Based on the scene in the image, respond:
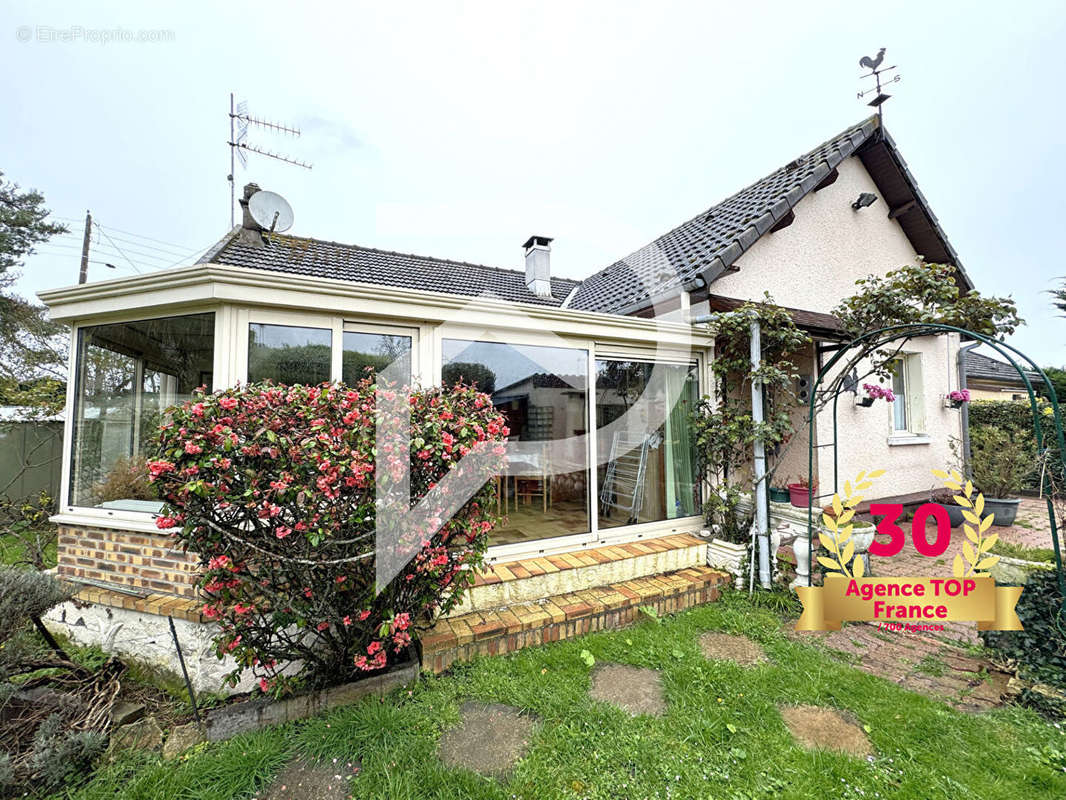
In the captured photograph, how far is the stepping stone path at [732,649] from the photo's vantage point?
12.3 ft

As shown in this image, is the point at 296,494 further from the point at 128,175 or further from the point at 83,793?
the point at 128,175

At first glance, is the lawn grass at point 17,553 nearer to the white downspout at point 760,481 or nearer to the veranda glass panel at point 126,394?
the veranda glass panel at point 126,394

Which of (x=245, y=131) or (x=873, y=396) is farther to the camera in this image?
(x=245, y=131)

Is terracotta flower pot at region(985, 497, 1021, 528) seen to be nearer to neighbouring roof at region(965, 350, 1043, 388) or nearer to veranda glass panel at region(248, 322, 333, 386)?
neighbouring roof at region(965, 350, 1043, 388)

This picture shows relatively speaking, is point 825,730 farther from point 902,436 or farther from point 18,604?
point 902,436

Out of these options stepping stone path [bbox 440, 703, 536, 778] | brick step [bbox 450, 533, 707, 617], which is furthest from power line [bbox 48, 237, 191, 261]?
stepping stone path [bbox 440, 703, 536, 778]

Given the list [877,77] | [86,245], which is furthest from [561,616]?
[86,245]

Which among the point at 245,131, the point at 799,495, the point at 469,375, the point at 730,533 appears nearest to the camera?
the point at 469,375

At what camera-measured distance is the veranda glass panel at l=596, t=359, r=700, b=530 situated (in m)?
5.55

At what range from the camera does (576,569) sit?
178 inches

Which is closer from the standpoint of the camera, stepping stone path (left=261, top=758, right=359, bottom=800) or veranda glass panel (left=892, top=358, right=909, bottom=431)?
stepping stone path (left=261, top=758, right=359, bottom=800)

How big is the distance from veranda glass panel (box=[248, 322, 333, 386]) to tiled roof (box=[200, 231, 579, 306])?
325 cm

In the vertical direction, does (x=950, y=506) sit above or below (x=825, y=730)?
above

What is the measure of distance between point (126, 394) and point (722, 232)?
829cm
